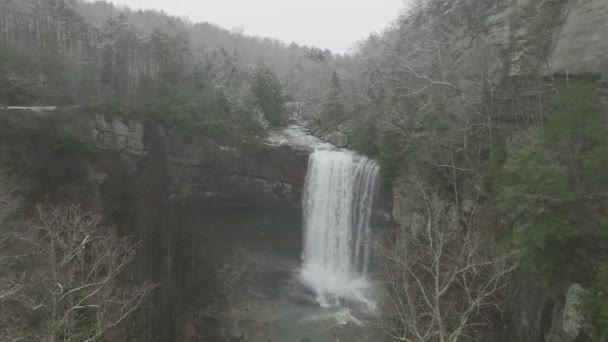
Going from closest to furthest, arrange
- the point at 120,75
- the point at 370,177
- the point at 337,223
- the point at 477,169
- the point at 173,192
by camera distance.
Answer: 1. the point at 477,169
2. the point at 370,177
3. the point at 337,223
4. the point at 173,192
5. the point at 120,75

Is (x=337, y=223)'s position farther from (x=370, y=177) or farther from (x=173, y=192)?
(x=173, y=192)

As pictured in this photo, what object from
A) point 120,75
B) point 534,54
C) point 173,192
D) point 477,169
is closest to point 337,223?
point 477,169

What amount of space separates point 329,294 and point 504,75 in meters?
17.0

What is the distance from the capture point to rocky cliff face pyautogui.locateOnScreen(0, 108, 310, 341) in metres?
21.8

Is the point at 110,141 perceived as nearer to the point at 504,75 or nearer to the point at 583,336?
the point at 504,75

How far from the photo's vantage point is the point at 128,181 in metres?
24.7

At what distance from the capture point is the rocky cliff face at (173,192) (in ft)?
71.5

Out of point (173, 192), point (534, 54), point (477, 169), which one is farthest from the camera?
point (173, 192)

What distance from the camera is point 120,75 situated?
3134 centimetres

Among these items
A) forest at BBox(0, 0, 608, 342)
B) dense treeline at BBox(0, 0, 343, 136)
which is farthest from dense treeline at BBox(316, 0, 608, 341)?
dense treeline at BBox(0, 0, 343, 136)

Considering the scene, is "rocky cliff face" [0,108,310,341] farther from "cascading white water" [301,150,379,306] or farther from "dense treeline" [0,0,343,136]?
"dense treeline" [0,0,343,136]

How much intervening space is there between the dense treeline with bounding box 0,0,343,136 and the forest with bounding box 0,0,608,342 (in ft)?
0.53

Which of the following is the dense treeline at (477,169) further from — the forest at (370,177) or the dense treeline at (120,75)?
the dense treeline at (120,75)

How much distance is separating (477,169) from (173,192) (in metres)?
20.1
